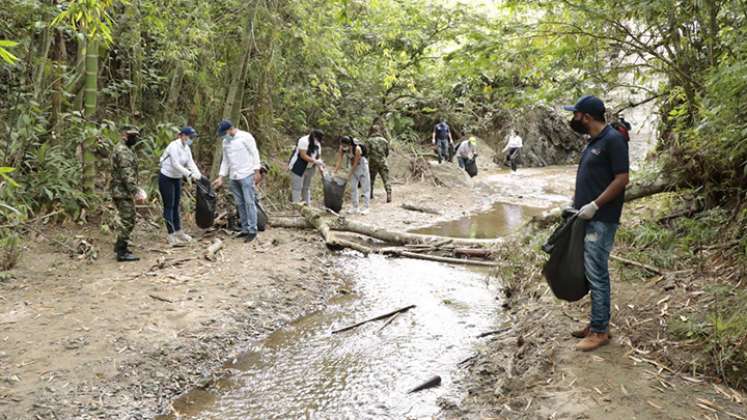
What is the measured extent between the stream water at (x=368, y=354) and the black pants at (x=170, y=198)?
2.60 metres

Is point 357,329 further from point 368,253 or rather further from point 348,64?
point 348,64

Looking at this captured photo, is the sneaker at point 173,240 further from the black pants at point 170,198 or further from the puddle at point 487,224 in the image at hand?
the puddle at point 487,224

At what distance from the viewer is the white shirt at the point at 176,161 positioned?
301 inches

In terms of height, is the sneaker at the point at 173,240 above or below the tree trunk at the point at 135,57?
below

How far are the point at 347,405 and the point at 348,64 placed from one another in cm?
1168

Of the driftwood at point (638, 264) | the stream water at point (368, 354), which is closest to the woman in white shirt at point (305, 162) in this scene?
the stream water at point (368, 354)

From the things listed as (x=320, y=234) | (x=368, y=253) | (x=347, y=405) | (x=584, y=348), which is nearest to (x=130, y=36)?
(x=320, y=234)

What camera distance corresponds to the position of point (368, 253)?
8.59 metres

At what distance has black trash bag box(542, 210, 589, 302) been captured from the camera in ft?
13.6

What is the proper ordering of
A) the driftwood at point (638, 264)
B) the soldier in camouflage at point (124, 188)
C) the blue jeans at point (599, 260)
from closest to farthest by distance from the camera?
the blue jeans at point (599, 260) → the driftwood at point (638, 264) → the soldier in camouflage at point (124, 188)

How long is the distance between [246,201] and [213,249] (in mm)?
1091

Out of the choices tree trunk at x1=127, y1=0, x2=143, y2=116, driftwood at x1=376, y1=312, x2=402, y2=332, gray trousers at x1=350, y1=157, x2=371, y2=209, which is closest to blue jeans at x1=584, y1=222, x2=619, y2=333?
driftwood at x1=376, y1=312, x2=402, y2=332

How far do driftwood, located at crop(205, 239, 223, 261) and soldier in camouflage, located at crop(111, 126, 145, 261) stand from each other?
905 mm

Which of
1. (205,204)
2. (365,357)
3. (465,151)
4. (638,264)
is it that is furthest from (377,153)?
(365,357)
